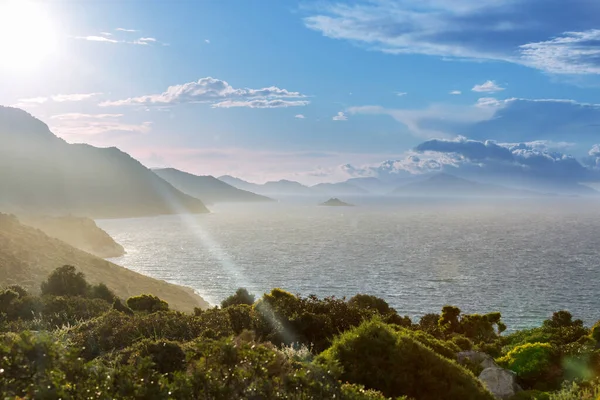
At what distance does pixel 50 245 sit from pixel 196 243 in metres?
96.1

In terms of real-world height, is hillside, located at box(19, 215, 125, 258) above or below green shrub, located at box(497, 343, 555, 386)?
below

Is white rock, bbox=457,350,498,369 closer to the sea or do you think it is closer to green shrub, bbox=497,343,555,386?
green shrub, bbox=497,343,555,386

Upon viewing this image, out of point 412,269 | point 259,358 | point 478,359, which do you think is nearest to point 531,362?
point 478,359

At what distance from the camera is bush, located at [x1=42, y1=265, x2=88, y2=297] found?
5269 cm

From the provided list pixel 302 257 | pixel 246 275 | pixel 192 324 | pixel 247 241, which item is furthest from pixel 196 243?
pixel 192 324

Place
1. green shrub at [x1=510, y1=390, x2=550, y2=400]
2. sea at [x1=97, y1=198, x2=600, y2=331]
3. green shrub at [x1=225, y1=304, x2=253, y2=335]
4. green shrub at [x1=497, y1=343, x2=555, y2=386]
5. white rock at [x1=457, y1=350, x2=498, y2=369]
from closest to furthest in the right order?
green shrub at [x1=510, y1=390, x2=550, y2=400]
white rock at [x1=457, y1=350, x2=498, y2=369]
green shrub at [x1=497, y1=343, x2=555, y2=386]
green shrub at [x1=225, y1=304, x2=253, y2=335]
sea at [x1=97, y1=198, x2=600, y2=331]

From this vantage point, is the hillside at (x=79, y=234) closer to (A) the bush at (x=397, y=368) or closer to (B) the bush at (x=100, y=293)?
(B) the bush at (x=100, y=293)

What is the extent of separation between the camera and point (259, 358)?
14891 millimetres

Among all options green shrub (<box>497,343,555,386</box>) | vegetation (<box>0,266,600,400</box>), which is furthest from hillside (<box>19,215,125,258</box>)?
green shrub (<box>497,343,555,386</box>)

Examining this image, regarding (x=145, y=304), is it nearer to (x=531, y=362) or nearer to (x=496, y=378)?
(x=496, y=378)

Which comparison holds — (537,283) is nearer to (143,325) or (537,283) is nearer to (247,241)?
(143,325)

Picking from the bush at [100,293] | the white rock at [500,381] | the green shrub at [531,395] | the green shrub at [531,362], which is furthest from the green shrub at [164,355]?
the bush at [100,293]

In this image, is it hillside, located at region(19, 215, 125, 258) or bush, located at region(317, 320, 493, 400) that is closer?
bush, located at region(317, 320, 493, 400)

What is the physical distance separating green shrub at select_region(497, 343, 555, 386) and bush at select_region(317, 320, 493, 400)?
9.57 metres
